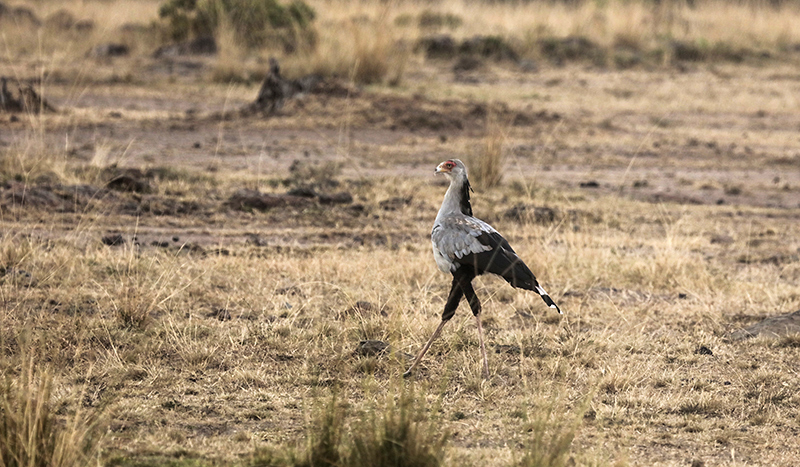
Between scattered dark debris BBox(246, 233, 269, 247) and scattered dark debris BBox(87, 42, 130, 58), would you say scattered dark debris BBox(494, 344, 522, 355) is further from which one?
scattered dark debris BBox(87, 42, 130, 58)

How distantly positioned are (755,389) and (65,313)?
386 cm

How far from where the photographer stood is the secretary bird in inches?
194

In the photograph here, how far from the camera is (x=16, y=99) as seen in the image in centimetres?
1321

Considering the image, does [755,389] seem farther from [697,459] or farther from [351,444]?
[351,444]

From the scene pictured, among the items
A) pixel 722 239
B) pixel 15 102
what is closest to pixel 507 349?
pixel 722 239

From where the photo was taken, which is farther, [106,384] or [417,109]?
[417,109]

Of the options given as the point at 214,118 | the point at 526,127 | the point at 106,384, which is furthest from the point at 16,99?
the point at 106,384

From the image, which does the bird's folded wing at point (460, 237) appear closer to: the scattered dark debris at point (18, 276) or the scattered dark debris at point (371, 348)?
the scattered dark debris at point (371, 348)

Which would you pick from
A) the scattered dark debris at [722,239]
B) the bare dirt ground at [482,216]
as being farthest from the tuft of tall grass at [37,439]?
the scattered dark debris at [722,239]

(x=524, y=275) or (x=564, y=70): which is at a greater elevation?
(x=524, y=275)

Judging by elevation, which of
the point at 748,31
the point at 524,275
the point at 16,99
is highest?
the point at 524,275

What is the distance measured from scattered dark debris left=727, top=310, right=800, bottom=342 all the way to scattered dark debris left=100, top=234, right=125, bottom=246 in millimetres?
4340

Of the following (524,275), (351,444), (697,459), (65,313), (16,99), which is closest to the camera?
(351,444)

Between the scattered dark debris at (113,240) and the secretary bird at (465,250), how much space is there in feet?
10.7
